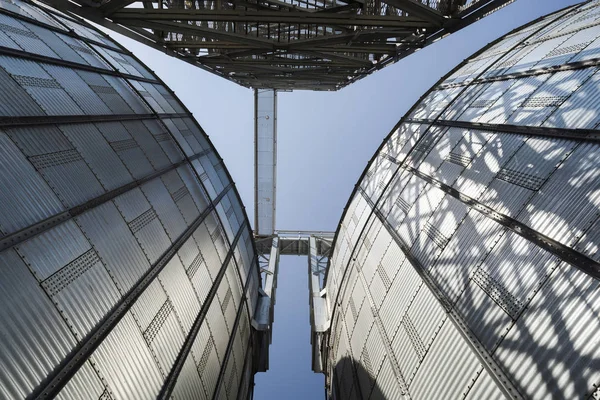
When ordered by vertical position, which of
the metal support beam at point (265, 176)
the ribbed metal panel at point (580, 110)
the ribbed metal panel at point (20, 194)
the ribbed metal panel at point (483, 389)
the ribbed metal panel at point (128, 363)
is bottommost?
the ribbed metal panel at point (483, 389)

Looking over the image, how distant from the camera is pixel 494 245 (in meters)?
10.4

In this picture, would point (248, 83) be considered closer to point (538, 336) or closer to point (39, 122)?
point (39, 122)

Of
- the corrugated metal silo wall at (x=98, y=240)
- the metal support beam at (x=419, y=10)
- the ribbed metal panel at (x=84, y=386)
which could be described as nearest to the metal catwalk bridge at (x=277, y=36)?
the metal support beam at (x=419, y=10)

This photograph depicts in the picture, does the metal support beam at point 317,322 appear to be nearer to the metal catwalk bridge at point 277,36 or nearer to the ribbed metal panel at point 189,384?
the metal catwalk bridge at point 277,36

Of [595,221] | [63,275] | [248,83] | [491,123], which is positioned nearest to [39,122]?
[63,275]

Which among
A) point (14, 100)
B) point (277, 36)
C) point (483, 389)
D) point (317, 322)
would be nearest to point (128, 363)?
point (14, 100)

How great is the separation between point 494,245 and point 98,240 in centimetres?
1241


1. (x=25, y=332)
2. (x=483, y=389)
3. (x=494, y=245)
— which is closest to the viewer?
(x=25, y=332)

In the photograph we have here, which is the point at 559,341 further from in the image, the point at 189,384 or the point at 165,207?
the point at 165,207

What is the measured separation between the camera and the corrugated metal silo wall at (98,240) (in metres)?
8.19

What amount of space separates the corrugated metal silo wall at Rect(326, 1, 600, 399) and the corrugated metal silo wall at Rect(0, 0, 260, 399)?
26.8 ft

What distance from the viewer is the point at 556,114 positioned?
37.7 ft

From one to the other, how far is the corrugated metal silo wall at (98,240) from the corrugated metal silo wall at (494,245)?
816cm

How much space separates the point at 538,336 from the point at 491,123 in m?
9.59
